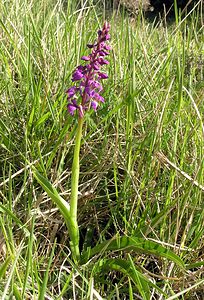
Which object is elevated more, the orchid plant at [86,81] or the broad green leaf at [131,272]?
the orchid plant at [86,81]

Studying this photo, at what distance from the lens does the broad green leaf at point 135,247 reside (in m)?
0.77

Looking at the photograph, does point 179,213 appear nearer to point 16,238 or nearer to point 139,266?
point 139,266

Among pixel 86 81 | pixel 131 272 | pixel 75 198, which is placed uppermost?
pixel 86 81

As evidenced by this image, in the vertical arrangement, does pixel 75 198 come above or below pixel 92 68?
below

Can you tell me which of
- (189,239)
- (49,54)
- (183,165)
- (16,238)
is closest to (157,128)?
(183,165)

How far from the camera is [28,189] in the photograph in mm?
979

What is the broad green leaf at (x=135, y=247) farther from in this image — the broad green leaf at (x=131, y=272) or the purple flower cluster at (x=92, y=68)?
the purple flower cluster at (x=92, y=68)

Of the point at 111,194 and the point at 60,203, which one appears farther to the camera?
the point at 111,194

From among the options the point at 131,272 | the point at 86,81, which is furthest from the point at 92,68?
the point at 131,272

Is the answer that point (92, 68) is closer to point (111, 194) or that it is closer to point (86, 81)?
point (86, 81)

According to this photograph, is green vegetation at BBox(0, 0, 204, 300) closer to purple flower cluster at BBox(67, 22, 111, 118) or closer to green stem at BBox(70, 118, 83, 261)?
green stem at BBox(70, 118, 83, 261)

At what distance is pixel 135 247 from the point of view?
800 millimetres

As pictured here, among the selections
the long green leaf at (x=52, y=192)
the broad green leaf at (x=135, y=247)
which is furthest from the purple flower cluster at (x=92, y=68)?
the broad green leaf at (x=135, y=247)

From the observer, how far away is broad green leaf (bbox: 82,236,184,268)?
0.77 m
